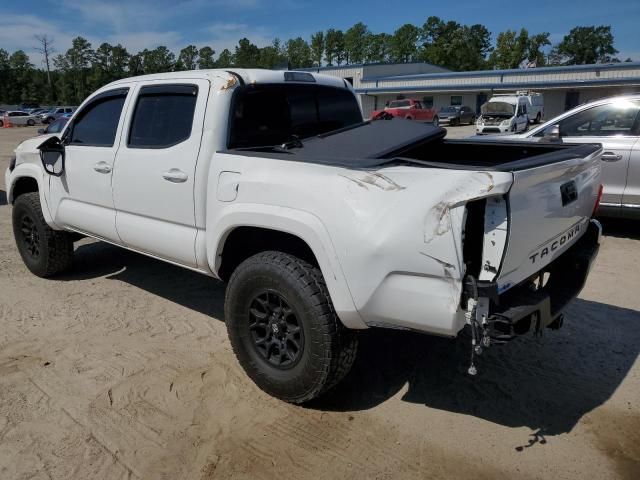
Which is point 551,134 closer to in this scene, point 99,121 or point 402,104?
point 99,121

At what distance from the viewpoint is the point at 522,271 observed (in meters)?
2.65

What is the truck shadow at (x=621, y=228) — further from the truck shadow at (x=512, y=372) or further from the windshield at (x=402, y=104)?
the windshield at (x=402, y=104)

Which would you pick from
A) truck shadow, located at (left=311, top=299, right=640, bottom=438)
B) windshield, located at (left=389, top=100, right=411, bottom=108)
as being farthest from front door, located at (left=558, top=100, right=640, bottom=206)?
windshield, located at (left=389, top=100, right=411, bottom=108)

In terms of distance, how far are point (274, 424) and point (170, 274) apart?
2957 millimetres

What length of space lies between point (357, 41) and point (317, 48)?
8.94 m

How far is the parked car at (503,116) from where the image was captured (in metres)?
26.7

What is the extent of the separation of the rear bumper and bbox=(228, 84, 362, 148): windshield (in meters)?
1.93

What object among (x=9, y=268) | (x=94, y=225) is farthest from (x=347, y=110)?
(x=9, y=268)

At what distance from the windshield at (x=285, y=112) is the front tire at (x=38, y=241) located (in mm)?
2667

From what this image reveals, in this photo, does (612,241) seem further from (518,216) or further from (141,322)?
(141,322)

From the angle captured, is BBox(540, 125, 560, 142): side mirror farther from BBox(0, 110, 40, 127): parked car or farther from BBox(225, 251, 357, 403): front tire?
BBox(0, 110, 40, 127): parked car

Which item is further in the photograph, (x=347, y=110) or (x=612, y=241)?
(x=612, y=241)

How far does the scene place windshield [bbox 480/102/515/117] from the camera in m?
27.5

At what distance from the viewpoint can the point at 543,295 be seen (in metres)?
2.70
